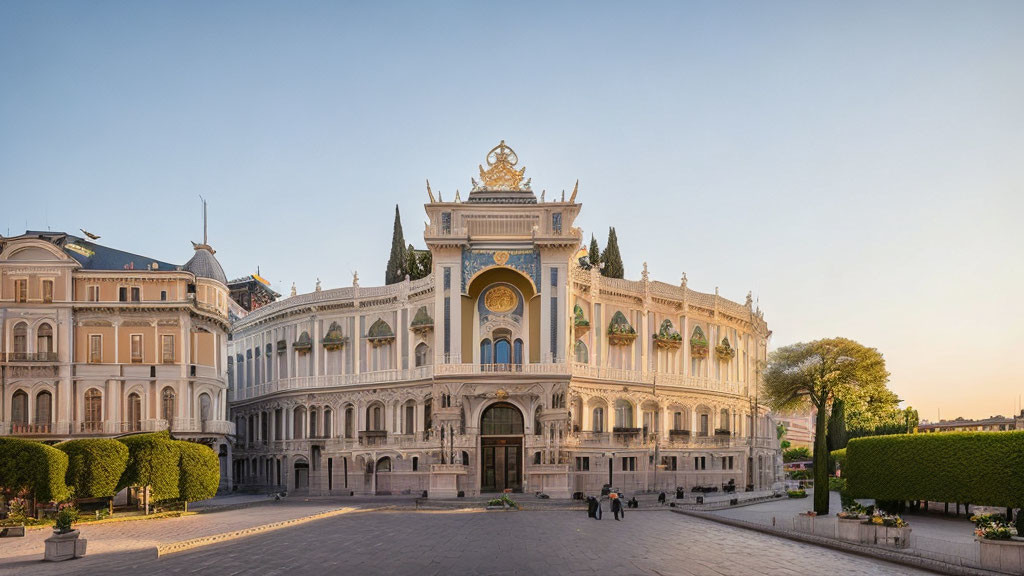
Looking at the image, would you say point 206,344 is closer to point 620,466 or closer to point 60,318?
point 60,318

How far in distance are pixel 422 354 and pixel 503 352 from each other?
808 cm

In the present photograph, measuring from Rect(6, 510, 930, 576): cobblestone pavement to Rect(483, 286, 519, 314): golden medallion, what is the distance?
73.2ft

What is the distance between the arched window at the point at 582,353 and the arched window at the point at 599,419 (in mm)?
3817

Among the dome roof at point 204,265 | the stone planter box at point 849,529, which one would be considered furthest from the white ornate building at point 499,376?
the stone planter box at point 849,529

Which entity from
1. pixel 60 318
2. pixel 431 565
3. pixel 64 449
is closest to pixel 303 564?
pixel 431 565

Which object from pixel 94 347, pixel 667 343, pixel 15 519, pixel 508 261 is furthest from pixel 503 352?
pixel 15 519

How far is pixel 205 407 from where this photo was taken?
69312 millimetres

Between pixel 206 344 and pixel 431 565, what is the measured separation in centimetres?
4368

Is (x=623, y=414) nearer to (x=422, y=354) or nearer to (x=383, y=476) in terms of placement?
(x=422, y=354)

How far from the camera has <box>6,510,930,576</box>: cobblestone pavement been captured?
30172mm

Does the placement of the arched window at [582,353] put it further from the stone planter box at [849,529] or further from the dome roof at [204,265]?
the stone planter box at [849,529]

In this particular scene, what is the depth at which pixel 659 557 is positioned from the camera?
32938 mm

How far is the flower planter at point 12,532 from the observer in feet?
139

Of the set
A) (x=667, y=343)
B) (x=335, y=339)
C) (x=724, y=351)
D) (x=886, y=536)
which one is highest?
(x=335, y=339)
